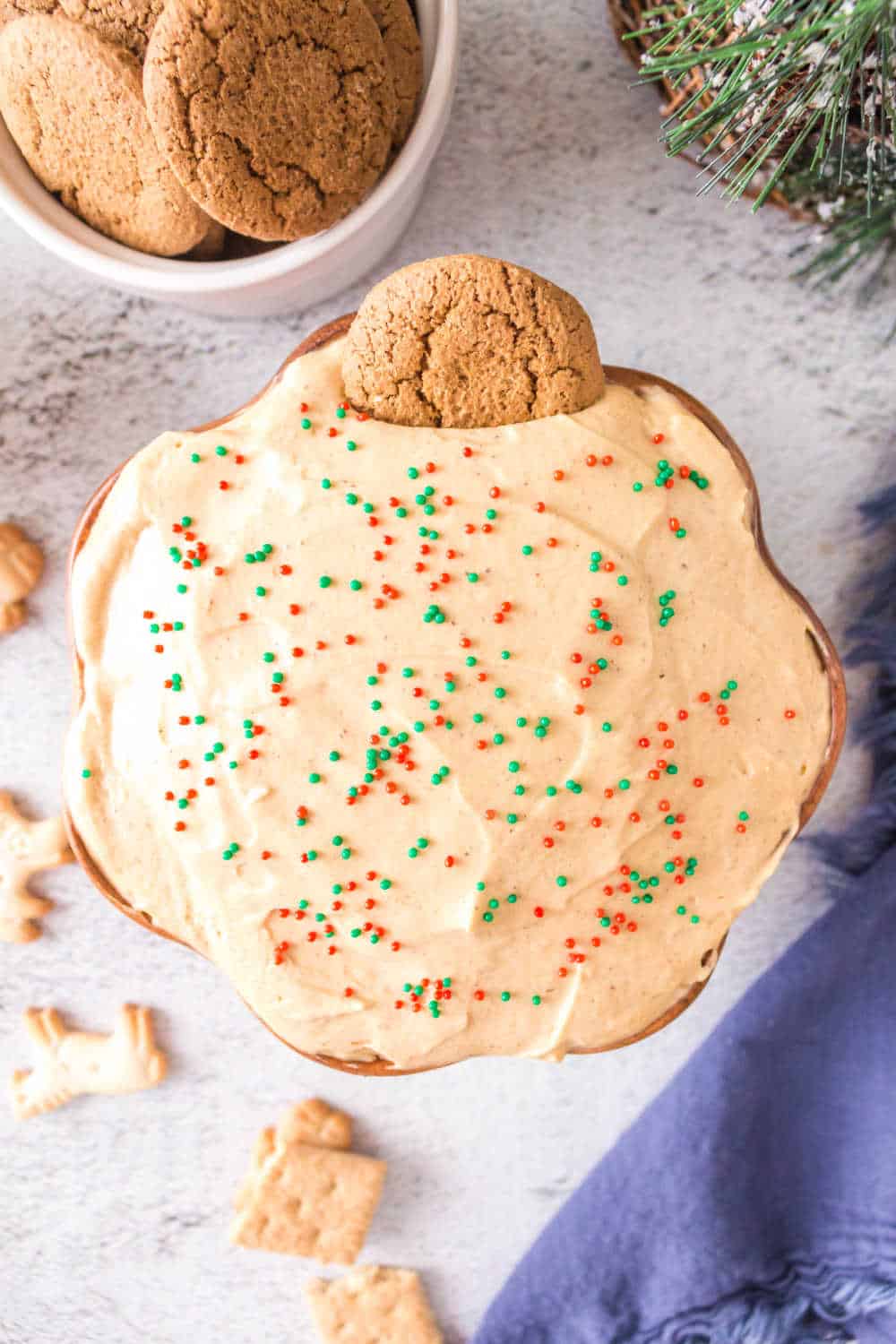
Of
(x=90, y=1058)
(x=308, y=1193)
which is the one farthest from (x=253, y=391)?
(x=308, y=1193)

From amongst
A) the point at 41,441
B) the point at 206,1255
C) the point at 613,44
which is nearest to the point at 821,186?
the point at 613,44

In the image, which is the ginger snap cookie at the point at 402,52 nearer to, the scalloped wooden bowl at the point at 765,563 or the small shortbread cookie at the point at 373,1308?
the scalloped wooden bowl at the point at 765,563

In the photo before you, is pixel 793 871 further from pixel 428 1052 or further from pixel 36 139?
pixel 36 139

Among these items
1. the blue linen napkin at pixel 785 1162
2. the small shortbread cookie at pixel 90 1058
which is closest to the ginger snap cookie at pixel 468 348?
the blue linen napkin at pixel 785 1162

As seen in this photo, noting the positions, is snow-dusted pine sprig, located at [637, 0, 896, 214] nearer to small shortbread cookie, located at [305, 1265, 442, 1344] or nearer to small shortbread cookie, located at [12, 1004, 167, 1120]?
small shortbread cookie, located at [12, 1004, 167, 1120]

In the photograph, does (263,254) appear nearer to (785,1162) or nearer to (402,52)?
(402,52)

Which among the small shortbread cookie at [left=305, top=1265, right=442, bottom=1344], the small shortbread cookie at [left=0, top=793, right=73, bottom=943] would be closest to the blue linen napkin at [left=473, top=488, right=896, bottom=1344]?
the small shortbread cookie at [left=305, top=1265, right=442, bottom=1344]
